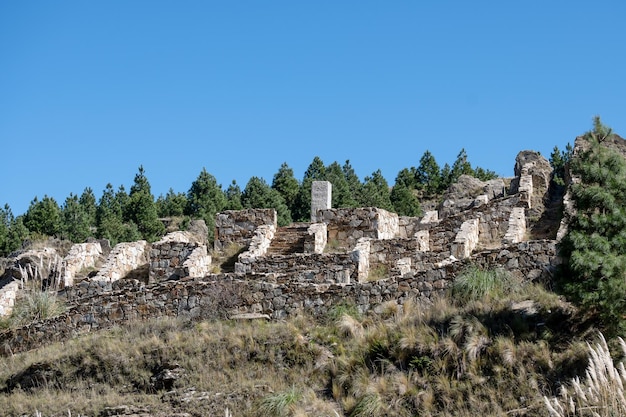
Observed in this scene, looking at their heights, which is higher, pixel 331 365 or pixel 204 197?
pixel 204 197

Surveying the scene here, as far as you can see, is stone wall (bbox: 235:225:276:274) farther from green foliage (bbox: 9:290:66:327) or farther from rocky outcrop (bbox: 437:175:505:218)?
rocky outcrop (bbox: 437:175:505:218)

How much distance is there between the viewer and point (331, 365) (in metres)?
19.0

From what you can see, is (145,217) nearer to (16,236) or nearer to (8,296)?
(16,236)

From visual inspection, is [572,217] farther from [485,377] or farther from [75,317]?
[75,317]

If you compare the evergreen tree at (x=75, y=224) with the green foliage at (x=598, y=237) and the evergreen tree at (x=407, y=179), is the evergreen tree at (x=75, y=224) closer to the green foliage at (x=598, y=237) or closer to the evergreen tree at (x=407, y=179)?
the evergreen tree at (x=407, y=179)

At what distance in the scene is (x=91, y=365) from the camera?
21.2 m

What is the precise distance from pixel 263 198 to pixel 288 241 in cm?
1958

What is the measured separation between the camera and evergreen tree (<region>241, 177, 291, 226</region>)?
4619 cm

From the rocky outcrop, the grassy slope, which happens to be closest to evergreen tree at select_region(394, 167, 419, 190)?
the rocky outcrop

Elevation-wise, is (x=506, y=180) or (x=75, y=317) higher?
(x=506, y=180)

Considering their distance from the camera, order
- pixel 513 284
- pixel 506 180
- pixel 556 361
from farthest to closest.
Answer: pixel 506 180 → pixel 513 284 → pixel 556 361

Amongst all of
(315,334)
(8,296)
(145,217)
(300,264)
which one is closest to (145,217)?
(145,217)

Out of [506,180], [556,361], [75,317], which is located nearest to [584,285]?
[556,361]

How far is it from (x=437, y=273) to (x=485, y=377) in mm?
4087
